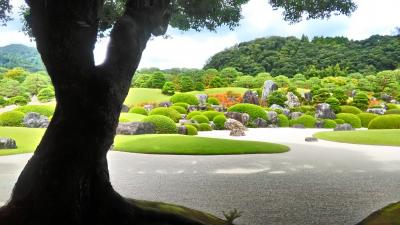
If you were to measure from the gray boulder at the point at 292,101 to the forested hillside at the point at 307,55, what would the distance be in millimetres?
20824

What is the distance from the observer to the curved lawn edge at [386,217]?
4.88 metres

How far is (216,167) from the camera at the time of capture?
403 inches

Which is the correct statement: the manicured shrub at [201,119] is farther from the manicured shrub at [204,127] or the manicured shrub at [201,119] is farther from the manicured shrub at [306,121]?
the manicured shrub at [306,121]

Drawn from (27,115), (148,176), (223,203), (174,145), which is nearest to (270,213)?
(223,203)

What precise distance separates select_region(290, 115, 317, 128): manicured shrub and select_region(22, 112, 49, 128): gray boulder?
17.1m

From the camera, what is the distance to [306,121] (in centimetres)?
2916

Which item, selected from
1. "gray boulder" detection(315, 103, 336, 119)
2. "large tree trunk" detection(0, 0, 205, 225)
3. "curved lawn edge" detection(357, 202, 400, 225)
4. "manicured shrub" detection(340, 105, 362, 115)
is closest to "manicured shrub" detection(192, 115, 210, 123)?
"gray boulder" detection(315, 103, 336, 119)

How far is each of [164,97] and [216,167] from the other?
29921 millimetres

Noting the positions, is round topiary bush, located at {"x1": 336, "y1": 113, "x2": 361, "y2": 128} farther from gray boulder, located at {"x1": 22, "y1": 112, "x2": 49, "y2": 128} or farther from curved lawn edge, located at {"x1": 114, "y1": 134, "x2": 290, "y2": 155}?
gray boulder, located at {"x1": 22, "y1": 112, "x2": 49, "y2": 128}

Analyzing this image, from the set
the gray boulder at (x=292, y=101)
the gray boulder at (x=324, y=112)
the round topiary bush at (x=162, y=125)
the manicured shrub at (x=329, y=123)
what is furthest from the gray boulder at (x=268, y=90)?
the round topiary bush at (x=162, y=125)

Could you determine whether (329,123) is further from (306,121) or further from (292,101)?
(292,101)

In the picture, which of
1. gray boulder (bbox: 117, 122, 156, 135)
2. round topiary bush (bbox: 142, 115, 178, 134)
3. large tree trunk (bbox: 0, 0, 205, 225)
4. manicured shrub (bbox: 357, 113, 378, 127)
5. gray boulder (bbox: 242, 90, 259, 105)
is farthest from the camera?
gray boulder (bbox: 242, 90, 259, 105)

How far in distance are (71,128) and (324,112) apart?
29.2 m

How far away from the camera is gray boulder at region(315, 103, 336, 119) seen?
3088cm
